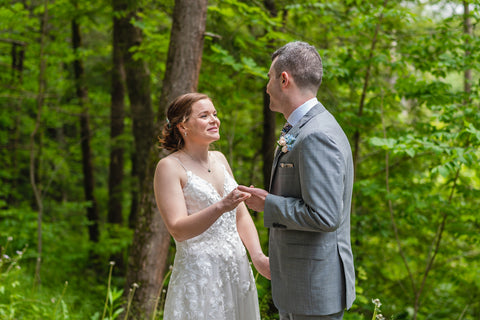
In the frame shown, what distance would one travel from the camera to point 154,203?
4785mm

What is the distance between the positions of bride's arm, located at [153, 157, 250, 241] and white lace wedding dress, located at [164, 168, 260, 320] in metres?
0.10

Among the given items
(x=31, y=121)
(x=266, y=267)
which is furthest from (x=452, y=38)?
(x=31, y=121)

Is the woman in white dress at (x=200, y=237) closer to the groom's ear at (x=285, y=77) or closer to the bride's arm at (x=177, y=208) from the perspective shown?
the bride's arm at (x=177, y=208)

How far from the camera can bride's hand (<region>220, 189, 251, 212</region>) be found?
7.09 feet

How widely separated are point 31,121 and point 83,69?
3.22 m

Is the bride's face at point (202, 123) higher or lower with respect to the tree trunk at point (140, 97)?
lower

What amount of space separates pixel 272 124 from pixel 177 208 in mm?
5121

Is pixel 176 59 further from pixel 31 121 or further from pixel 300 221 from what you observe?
pixel 31 121

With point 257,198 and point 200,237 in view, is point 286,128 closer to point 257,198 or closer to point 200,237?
point 257,198

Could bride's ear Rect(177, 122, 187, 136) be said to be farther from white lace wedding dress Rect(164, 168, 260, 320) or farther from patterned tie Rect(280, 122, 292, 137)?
patterned tie Rect(280, 122, 292, 137)

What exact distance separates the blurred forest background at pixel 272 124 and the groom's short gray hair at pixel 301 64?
1.56 metres

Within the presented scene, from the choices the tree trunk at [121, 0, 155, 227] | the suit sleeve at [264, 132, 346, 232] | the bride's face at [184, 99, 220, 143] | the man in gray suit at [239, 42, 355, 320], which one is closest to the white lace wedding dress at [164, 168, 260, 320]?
the bride's face at [184, 99, 220, 143]

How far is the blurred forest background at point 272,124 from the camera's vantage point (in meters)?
4.80

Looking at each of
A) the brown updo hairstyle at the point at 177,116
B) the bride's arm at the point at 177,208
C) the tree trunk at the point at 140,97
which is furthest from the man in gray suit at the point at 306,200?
the tree trunk at the point at 140,97
